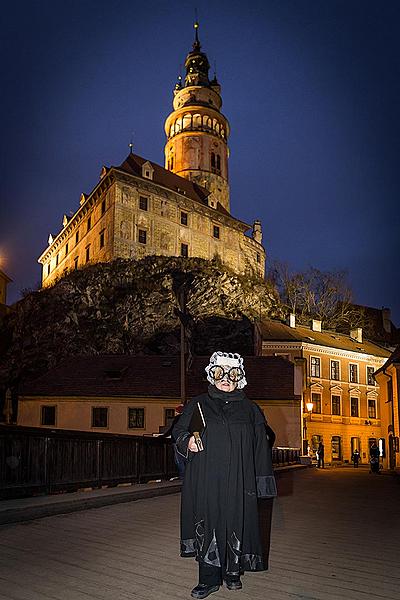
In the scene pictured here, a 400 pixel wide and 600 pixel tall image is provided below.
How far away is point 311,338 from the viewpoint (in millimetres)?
49125

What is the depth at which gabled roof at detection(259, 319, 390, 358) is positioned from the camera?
46125 millimetres

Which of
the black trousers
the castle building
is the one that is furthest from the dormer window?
the black trousers

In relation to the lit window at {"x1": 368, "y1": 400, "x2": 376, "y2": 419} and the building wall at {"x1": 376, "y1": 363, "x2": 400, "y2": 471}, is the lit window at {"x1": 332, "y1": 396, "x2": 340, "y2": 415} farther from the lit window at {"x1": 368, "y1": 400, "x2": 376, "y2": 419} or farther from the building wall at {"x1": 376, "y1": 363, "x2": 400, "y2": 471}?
the building wall at {"x1": 376, "y1": 363, "x2": 400, "y2": 471}

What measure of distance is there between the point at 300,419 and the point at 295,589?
25.2m

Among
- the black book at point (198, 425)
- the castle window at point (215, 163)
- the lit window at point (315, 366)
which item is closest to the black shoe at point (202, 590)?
the black book at point (198, 425)

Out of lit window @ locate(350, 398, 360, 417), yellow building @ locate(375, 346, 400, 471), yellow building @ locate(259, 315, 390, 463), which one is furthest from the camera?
lit window @ locate(350, 398, 360, 417)

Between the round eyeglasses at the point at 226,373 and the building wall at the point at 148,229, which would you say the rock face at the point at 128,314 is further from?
the round eyeglasses at the point at 226,373

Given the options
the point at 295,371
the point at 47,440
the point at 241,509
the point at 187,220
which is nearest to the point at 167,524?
the point at 47,440

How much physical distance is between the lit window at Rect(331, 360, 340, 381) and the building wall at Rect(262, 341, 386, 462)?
0.30 meters

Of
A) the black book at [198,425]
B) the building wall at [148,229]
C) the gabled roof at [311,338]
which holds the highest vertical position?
the building wall at [148,229]

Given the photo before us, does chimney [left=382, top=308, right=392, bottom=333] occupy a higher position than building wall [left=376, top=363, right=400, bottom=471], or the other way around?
chimney [left=382, top=308, right=392, bottom=333]

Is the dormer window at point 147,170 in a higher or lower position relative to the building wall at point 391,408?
higher

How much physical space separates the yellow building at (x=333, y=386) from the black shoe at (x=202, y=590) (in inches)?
1573

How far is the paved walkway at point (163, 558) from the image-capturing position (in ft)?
15.5
